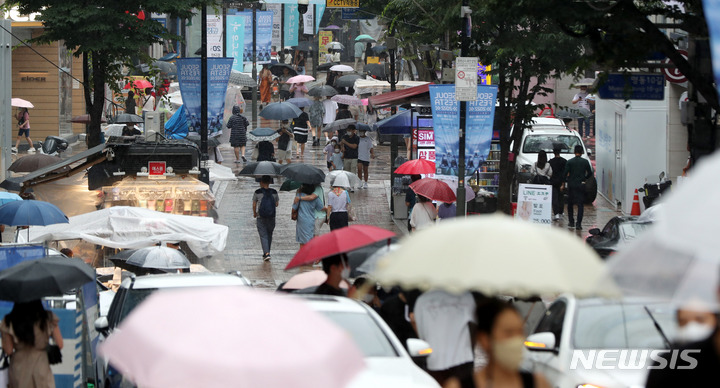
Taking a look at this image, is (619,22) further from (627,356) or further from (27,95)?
(27,95)

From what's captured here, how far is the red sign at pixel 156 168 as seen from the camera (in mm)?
19131

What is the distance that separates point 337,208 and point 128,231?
4.64 meters

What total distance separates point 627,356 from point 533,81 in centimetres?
3132

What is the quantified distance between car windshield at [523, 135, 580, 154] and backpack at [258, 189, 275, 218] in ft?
31.8

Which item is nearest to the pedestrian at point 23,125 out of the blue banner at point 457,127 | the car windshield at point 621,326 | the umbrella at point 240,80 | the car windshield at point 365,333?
the umbrella at point 240,80

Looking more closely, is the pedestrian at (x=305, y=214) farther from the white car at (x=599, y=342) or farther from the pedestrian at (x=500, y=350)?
the pedestrian at (x=500, y=350)

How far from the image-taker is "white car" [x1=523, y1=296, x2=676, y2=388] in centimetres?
780

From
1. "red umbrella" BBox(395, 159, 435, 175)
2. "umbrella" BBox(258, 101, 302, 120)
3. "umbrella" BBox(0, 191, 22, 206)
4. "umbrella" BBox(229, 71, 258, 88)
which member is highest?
"umbrella" BBox(229, 71, 258, 88)

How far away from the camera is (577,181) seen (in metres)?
22.4

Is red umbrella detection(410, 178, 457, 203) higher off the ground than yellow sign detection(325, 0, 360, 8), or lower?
lower

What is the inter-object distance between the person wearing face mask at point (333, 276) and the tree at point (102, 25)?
1308 centimetres

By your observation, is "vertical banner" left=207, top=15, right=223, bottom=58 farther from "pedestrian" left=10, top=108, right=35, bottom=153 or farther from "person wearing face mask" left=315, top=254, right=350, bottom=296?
"person wearing face mask" left=315, top=254, right=350, bottom=296

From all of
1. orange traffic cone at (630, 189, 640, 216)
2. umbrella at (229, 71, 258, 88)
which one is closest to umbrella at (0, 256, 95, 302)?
orange traffic cone at (630, 189, 640, 216)

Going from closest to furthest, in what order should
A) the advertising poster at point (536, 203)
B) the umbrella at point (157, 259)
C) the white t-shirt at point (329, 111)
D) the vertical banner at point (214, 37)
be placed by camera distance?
the umbrella at point (157, 259) < the advertising poster at point (536, 203) < the white t-shirt at point (329, 111) < the vertical banner at point (214, 37)
